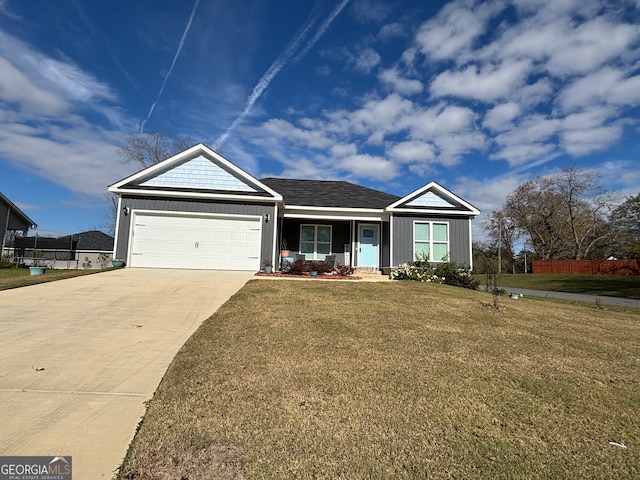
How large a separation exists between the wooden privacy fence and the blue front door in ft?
75.9

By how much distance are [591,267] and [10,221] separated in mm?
46292

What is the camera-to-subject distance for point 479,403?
3.29 meters

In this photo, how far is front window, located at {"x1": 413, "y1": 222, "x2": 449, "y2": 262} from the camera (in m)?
15.5

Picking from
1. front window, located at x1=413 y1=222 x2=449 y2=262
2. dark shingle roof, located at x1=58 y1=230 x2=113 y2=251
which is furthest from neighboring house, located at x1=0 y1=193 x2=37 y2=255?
→ front window, located at x1=413 y1=222 x2=449 y2=262

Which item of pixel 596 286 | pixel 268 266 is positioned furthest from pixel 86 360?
pixel 596 286

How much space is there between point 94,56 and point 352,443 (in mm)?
16743

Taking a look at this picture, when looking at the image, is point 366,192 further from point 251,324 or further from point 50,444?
point 50,444

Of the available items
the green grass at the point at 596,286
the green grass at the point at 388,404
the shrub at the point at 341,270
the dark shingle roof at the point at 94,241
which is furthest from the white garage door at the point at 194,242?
the dark shingle roof at the point at 94,241

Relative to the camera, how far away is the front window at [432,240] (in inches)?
612

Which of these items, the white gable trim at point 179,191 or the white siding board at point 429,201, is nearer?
the white gable trim at point 179,191

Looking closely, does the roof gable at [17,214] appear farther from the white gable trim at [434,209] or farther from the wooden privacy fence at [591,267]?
the wooden privacy fence at [591,267]

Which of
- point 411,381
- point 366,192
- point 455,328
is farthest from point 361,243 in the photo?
point 411,381

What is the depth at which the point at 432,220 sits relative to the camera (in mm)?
15789

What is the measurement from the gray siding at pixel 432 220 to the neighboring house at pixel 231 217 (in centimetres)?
4
